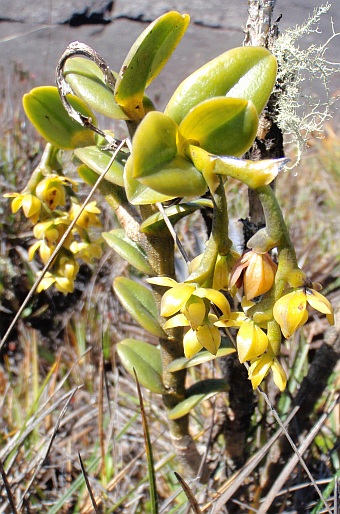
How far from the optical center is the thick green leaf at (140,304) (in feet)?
2.09

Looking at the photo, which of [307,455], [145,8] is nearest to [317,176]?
[307,455]

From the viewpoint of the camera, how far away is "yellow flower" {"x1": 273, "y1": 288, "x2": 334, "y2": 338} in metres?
0.42

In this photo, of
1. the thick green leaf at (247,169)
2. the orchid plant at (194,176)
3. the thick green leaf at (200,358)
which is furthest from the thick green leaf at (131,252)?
the thick green leaf at (247,169)

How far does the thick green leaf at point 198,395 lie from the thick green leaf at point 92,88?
1.15 ft

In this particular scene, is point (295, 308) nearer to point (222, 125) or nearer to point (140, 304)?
point (222, 125)

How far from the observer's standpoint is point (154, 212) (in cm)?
59

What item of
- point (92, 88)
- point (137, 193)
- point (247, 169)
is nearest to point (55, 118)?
point (92, 88)

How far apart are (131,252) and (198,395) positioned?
0.68ft

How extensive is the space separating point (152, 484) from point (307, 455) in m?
0.38

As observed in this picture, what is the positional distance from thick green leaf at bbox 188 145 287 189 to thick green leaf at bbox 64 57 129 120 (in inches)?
6.0

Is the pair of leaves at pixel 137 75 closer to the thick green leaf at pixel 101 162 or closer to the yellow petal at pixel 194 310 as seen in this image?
the thick green leaf at pixel 101 162

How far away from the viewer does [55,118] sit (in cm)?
63

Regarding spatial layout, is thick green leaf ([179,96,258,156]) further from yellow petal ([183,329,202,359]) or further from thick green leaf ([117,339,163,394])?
thick green leaf ([117,339,163,394])

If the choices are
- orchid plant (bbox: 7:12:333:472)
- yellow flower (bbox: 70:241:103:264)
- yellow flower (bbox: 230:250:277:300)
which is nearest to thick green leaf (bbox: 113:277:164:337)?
orchid plant (bbox: 7:12:333:472)
